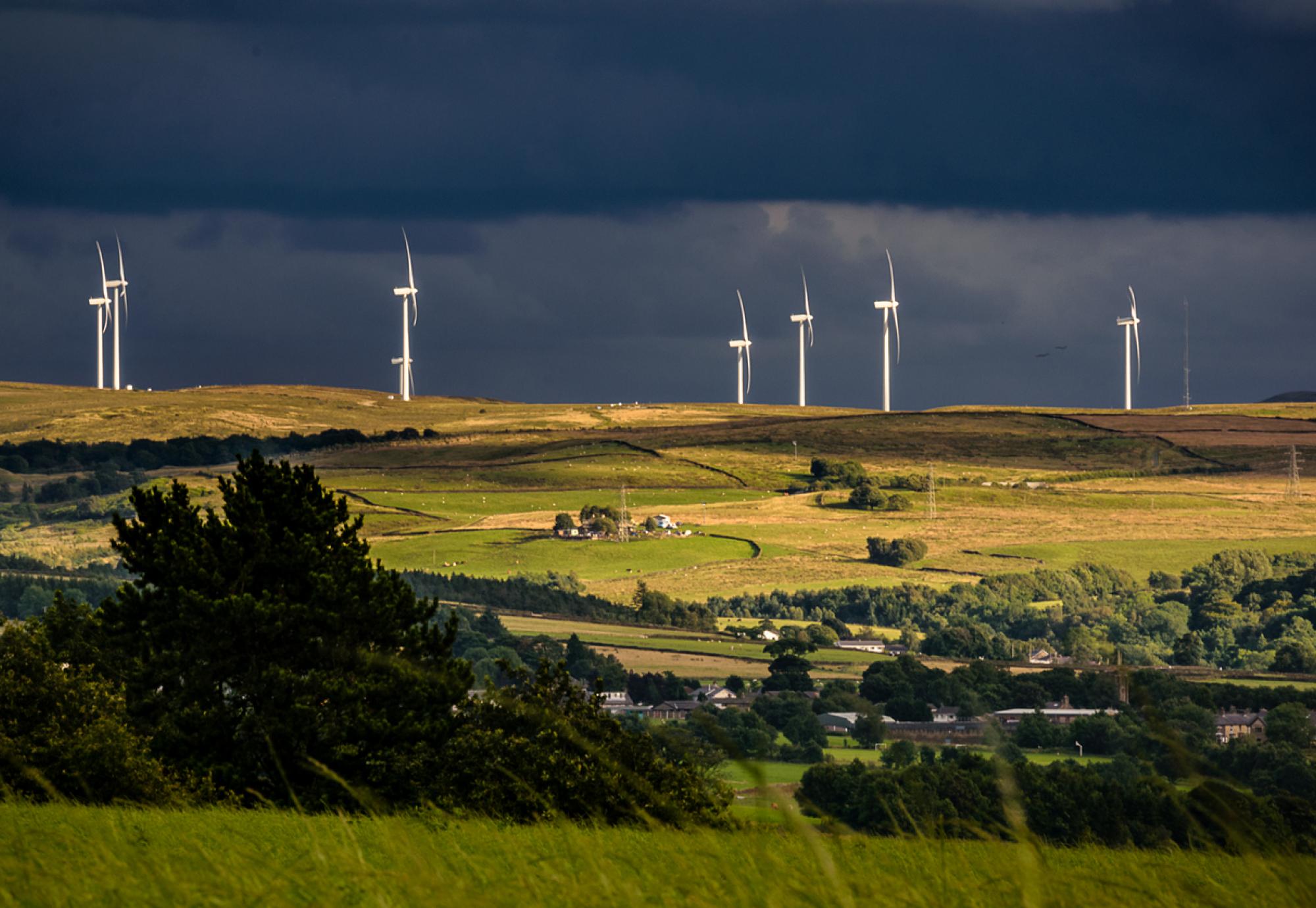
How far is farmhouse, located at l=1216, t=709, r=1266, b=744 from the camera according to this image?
136000 millimetres

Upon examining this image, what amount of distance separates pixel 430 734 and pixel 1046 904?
4207 centimetres

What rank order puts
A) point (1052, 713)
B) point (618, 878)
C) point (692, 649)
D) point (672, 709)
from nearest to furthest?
point (618, 878), point (672, 709), point (1052, 713), point (692, 649)

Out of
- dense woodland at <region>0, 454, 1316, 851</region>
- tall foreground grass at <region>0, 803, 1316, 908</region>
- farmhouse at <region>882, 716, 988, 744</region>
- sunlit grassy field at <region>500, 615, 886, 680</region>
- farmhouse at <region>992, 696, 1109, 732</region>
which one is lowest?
farmhouse at <region>882, 716, 988, 744</region>

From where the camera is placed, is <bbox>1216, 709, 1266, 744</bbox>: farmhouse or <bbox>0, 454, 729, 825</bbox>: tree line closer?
<bbox>0, 454, 729, 825</bbox>: tree line

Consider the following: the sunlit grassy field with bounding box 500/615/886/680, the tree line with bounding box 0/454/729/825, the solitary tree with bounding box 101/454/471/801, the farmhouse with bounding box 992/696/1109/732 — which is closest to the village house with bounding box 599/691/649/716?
the sunlit grassy field with bounding box 500/615/886/680

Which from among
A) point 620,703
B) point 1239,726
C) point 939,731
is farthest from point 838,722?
point 1239,726

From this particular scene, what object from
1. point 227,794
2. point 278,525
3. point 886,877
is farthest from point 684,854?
point 278,525

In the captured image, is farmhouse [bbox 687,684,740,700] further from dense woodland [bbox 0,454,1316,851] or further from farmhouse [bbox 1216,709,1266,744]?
dense woodland [bbox 0,454,1316,851]

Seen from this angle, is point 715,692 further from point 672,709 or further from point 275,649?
point 275,649

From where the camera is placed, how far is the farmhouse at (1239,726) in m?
136

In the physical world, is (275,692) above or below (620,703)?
above

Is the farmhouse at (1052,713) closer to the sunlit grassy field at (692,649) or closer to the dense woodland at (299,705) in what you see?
the sunlit grassy field at (692,649)

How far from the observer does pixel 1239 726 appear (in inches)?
5600

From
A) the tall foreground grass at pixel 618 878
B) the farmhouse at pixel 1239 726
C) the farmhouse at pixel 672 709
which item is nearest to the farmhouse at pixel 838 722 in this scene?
the farmhouse at pixel 672 709
